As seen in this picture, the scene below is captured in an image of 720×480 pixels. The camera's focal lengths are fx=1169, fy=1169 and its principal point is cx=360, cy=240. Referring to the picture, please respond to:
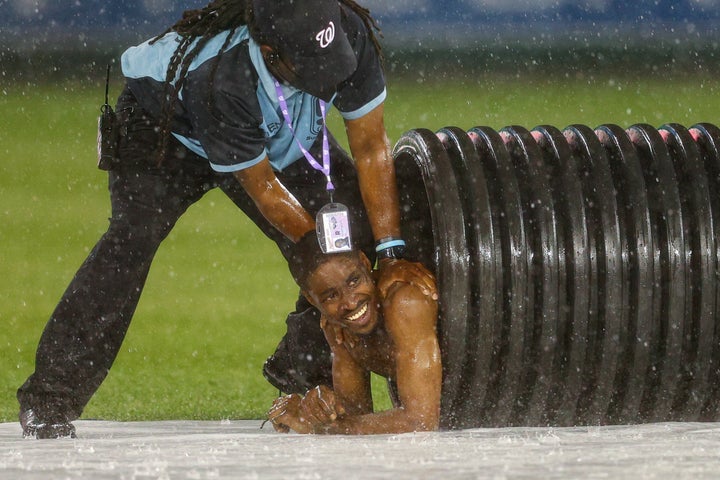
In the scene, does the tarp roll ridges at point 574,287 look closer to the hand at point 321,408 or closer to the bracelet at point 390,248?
the bracelet at point 390,248

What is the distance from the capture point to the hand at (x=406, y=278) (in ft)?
11.0

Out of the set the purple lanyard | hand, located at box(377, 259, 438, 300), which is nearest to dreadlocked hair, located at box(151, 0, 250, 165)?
the purple lanyard

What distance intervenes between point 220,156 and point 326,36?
483 mm

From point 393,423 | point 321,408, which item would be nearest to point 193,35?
point 321,408

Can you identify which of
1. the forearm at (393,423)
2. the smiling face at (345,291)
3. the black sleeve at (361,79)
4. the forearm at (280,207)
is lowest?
the forearm at (393,423)

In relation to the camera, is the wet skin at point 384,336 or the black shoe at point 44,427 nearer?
the wet skin at point 384,336

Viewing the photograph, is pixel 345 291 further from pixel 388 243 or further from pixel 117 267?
pixel 117 267

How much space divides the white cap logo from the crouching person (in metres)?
0.56

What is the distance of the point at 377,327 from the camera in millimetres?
3400

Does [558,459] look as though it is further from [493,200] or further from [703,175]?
[703,175]

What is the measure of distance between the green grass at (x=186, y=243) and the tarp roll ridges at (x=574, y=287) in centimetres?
141

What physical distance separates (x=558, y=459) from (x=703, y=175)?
56.5 inches

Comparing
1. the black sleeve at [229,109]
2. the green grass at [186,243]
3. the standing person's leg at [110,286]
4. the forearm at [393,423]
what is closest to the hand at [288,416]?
the forearm at [393,423]

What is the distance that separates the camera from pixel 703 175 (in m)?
3.56
